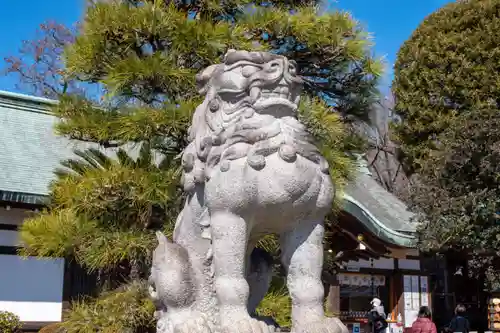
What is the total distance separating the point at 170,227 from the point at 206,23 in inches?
73.7

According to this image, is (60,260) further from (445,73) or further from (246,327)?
(445,73)

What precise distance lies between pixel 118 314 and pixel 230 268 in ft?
8.19

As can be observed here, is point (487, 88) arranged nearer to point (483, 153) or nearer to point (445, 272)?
point (445, 272)

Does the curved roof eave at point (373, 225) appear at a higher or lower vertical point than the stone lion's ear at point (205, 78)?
lower

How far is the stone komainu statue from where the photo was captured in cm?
277

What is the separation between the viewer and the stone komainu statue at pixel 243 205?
9.08 ft

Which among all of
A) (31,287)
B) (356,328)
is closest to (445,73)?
(356,328)

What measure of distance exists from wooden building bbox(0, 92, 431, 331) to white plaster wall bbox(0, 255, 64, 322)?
0.01 m

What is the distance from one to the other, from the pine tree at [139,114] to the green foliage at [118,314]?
0.01 meters

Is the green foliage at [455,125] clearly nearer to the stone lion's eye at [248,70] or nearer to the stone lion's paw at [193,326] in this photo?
the stone lion's eye at [248,70]

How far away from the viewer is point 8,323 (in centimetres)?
634

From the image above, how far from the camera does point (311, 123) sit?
17.0ft

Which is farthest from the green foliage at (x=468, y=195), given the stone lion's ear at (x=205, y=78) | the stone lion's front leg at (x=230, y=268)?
the stone lion's front leg at (x=230, y=268)

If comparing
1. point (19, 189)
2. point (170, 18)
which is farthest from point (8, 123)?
point (170, 18)
